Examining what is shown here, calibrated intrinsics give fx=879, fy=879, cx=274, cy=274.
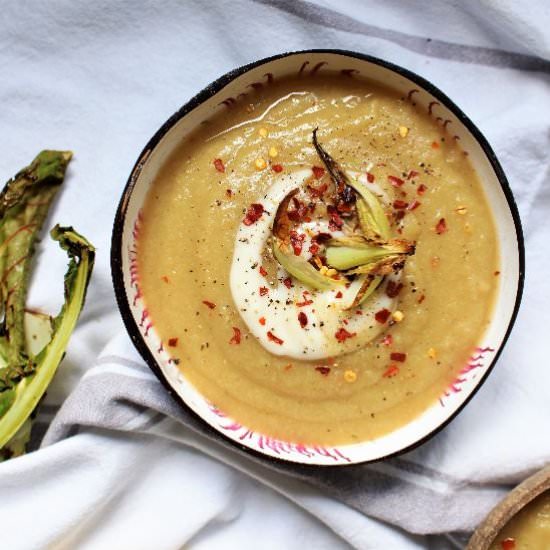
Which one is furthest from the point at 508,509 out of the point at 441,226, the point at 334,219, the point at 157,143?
the point at 157,143

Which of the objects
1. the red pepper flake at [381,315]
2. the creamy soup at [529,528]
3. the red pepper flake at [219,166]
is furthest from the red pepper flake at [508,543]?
the red pepper flake at [219,166]

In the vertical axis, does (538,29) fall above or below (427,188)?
above

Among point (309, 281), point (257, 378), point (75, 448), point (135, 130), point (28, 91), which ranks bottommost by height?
point (75, 448)

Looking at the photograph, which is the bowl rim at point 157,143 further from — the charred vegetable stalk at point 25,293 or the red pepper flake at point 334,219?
the red pepper flake at point 334,219

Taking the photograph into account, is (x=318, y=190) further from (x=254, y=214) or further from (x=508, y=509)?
(x=508, y=509)

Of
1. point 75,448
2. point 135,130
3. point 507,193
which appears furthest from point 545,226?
point 75,448

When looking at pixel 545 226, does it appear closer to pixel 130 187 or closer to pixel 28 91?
pixel 130 187

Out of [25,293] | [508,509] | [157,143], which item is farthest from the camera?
[25,293]
